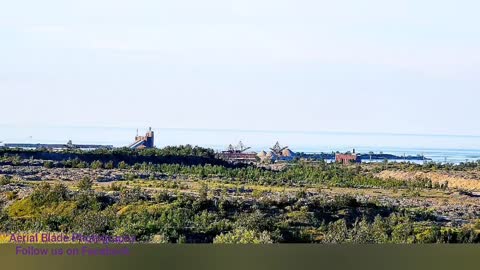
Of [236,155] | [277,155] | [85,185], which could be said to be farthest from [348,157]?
[85,185]

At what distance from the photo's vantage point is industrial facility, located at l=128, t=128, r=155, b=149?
19.9 metres

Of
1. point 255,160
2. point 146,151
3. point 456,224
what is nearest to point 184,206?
point 456,224

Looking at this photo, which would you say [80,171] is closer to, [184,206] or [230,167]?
[230,167]

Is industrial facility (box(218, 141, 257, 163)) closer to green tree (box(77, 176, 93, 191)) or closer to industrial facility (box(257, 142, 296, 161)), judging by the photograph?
industrial facility (box(257, 142, 296, 161))

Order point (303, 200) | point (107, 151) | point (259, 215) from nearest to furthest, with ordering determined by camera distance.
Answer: point (259, 215), point (303, 200), point (107, 151)

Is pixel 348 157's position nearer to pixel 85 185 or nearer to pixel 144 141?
pixel 144 141

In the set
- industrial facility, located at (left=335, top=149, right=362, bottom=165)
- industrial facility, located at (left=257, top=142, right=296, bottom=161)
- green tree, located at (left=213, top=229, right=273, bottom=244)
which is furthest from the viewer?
industrial facility, located at (left=335, top=149, right=362, bottom=165)

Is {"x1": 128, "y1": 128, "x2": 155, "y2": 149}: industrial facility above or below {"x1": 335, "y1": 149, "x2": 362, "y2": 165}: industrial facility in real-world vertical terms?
above

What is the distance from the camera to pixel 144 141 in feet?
68.1

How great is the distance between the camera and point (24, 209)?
486 inches

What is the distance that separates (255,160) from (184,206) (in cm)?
1333

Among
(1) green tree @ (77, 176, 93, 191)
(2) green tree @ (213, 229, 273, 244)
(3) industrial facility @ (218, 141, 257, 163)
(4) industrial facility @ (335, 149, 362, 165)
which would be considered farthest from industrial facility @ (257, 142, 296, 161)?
(2) green tree @ (213, 229, 273, 244)

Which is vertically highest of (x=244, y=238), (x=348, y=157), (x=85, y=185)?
(x=348, y=157)

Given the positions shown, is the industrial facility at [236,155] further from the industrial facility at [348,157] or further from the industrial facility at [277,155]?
the industrial facility at [348,157]
